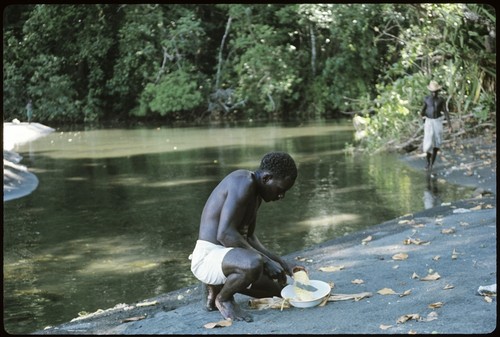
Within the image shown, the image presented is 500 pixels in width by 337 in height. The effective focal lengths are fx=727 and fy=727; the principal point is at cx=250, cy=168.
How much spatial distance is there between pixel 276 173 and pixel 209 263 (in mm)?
738

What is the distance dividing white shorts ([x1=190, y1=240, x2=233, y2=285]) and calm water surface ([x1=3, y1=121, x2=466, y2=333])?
184 cm

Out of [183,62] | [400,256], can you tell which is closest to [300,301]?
[400,256]

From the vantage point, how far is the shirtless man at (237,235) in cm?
453

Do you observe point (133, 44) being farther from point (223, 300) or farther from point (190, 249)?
point (223, 300)

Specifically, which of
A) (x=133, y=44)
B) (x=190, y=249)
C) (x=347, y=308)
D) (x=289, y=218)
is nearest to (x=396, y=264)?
(x=347, y=308)

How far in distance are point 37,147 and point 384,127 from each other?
11.2 metres

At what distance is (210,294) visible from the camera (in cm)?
485

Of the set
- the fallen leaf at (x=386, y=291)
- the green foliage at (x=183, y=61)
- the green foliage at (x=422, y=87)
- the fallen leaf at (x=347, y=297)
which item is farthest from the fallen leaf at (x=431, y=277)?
the green foliage at (x=183, y=61)

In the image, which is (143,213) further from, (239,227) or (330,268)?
(239,227)

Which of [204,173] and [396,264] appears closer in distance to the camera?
[396,264]

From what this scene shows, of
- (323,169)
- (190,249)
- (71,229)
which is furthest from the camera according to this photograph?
(323,169)

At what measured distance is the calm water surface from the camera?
6942 mm

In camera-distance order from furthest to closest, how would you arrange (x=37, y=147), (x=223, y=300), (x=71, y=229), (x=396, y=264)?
(x=37, y=147) < (x=71, y=229) < (x=396, y=264) < (x=223, y=300)

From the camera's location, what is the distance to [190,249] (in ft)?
27.4
